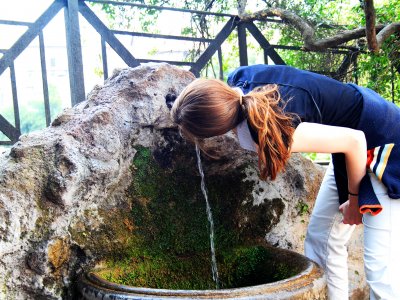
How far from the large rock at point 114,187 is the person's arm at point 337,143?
839mm

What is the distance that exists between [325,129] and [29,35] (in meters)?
2.68

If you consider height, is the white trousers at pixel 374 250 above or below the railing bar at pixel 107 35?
below

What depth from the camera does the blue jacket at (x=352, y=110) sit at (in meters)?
1.94

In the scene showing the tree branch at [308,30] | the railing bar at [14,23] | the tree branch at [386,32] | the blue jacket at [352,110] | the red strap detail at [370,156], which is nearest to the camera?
the blue jacket at [352,110]

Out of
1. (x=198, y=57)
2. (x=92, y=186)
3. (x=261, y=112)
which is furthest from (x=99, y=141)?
(x=198, y=57)

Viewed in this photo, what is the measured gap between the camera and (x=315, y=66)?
541 centimetres

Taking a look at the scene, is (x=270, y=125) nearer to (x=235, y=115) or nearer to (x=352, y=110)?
(x=235, y=115)

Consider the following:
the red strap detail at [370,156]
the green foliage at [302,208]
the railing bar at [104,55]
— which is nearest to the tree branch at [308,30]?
the railing bar at [104,55]

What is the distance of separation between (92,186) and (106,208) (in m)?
0.19

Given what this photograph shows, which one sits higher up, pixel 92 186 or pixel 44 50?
pixel 44 50

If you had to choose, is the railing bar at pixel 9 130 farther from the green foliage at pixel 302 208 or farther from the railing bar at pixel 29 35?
the green foliage at pixel 302 208

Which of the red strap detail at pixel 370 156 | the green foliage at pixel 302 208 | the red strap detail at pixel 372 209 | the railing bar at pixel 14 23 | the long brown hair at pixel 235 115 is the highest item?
the railing bar at pixel 14 23

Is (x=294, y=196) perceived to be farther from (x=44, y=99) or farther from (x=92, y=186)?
(x=44, y=99)

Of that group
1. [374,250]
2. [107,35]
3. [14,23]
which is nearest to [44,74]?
[14,23]
